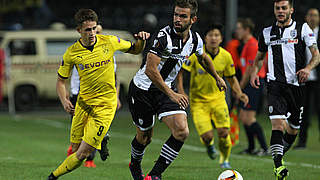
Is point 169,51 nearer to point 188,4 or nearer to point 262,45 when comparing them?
point 188,4

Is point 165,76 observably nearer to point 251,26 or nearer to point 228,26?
point 251,26

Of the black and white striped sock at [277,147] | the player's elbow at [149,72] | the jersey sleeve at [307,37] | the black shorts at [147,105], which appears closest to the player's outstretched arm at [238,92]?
the black and white striped sock at [277,147]

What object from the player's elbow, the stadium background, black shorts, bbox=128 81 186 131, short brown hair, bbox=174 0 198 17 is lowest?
the stadium background

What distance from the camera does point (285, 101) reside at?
8984 mm

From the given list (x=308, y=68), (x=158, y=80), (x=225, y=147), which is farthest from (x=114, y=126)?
(x=158, y=80)

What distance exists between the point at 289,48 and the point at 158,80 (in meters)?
2.16

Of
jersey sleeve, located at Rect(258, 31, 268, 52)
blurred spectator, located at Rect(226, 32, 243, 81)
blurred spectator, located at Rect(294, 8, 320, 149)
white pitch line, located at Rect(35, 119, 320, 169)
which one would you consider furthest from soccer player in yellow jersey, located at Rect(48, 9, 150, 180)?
blurred spectator, located at Rect(226, 32, 243, 81)

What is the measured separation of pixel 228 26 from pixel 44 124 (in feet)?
20.1

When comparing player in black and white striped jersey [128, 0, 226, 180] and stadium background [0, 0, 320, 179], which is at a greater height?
player in black and white striped jersey [128, 0, 226, 180]

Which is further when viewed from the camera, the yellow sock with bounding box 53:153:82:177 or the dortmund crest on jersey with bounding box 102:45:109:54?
the dortmund crest on jersey with bounding box 102:45:109:54

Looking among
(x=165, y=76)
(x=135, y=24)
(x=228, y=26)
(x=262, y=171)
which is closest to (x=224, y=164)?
(x=262, y=171)

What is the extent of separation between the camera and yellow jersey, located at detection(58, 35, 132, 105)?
326 inches

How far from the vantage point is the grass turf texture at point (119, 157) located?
9.50 m

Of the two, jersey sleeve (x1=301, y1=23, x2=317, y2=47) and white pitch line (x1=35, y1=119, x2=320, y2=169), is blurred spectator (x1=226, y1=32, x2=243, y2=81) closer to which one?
white pitch line (x1=35, y1=119, x2=320, y2=169)
